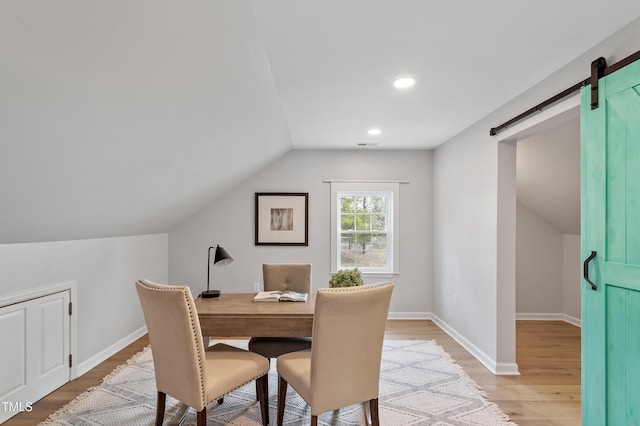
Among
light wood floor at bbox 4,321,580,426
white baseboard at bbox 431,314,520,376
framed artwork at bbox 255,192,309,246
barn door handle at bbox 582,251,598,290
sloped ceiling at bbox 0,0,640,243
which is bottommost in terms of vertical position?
light wood floor at bbox 4,321,580,426

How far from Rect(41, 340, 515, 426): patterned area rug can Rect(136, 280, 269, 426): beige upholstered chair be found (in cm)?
44

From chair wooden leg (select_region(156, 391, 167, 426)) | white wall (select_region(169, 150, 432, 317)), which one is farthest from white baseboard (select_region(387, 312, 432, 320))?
chair wooden leg (select_region(156, 391, 167, 426))

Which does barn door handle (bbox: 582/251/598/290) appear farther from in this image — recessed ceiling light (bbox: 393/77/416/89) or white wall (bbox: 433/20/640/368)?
recessed ceiling light (bbox: 393/77/416/89)

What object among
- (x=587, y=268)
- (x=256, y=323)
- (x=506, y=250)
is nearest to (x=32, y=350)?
(x=256, y=323)

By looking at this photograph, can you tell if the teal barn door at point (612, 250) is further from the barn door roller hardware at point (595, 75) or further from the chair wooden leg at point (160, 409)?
the chair wooden leg at point (160, 409)

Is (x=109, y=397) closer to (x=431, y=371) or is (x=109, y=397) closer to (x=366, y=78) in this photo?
(x=431, y=371)

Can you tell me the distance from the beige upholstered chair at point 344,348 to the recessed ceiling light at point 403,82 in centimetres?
143

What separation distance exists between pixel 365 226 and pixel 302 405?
2974 mm

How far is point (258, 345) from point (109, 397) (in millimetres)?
1114

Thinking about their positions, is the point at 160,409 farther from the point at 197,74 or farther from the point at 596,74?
the point at 596,74

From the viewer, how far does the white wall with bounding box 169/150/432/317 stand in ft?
16.9

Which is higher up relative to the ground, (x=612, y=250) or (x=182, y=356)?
(x=612, y=250)

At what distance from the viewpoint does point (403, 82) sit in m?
2.72

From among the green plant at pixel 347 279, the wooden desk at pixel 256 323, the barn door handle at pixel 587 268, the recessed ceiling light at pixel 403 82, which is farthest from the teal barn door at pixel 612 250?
the wooden desk at pixel 256 323
